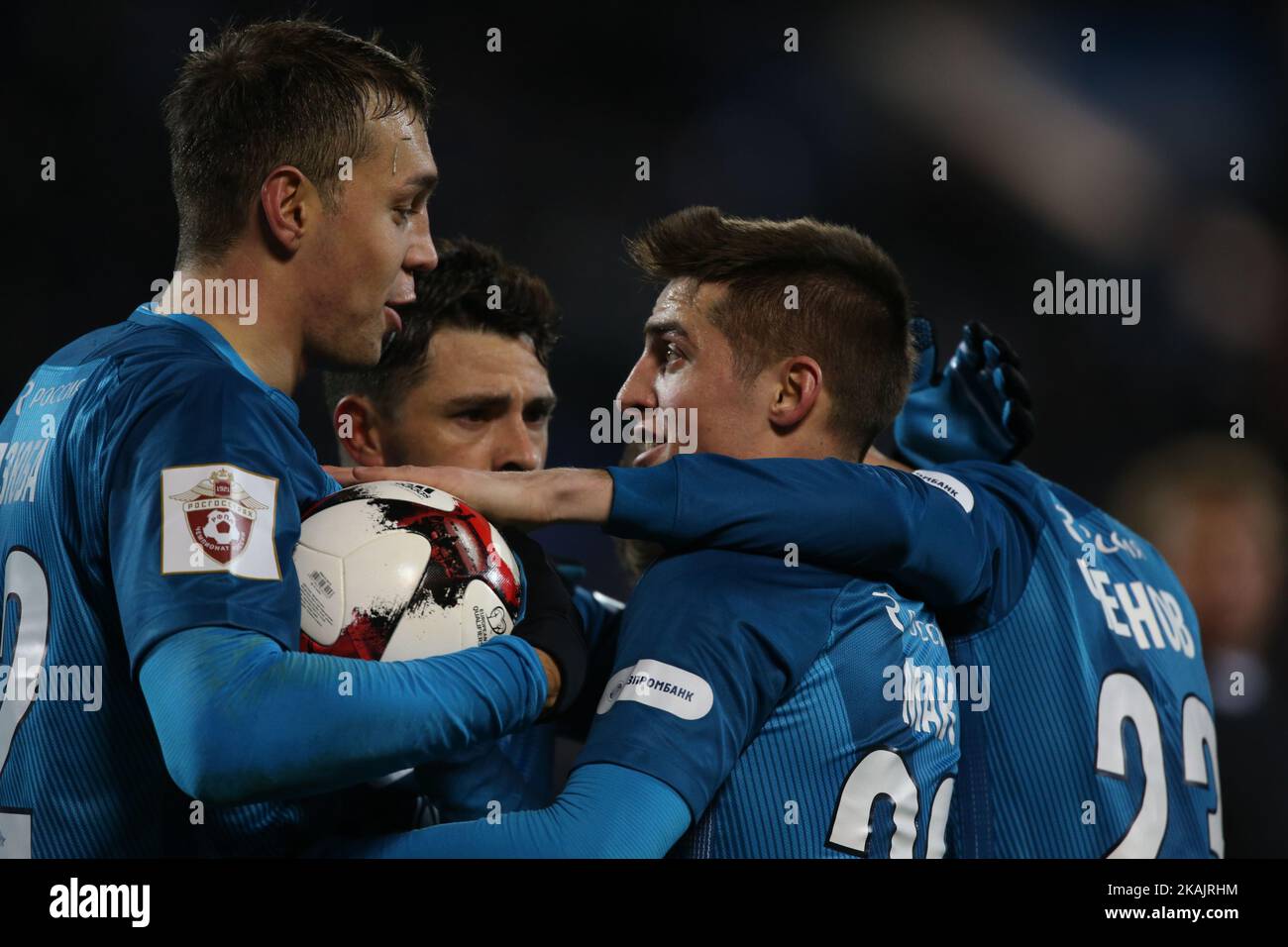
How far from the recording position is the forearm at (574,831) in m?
2.07

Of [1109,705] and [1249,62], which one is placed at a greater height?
[1249,62]

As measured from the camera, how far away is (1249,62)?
252 inches

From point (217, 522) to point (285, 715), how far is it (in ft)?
1.04

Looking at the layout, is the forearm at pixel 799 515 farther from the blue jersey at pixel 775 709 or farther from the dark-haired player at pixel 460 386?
the dark-haired player at pixel 460 386

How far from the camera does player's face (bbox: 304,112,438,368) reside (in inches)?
95.7

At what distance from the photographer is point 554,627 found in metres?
2.19

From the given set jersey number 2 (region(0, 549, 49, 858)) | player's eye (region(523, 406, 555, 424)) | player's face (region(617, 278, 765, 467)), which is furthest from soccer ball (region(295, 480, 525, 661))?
player's eye (region(523, 406, 555, 424))

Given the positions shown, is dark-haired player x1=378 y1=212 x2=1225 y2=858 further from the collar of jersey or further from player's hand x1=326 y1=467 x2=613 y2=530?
the collar of jersey

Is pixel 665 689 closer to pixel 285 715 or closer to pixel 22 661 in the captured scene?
pixel 285 715

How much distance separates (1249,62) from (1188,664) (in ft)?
15.0

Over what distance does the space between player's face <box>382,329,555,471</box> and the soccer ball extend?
56.2 inches

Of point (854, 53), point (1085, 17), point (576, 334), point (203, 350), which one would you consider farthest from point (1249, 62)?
point (203, 350)

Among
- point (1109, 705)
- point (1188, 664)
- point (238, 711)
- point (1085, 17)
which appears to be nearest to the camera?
point (238, 711)
